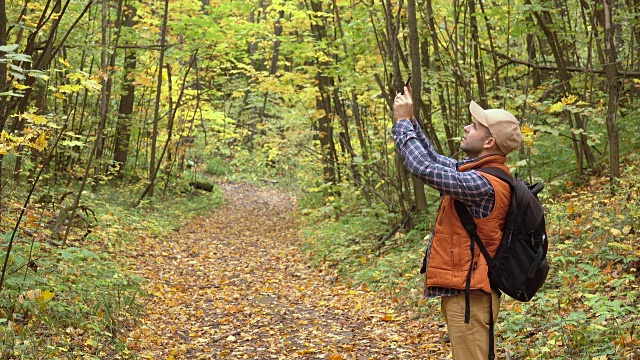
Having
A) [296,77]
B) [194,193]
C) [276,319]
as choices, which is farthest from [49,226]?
[194,193]

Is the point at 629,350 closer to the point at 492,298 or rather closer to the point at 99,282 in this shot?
the point at 492,298

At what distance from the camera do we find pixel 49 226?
31.6 ft

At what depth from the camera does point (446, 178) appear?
285 centimetres

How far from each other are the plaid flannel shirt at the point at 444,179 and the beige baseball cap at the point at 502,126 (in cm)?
24

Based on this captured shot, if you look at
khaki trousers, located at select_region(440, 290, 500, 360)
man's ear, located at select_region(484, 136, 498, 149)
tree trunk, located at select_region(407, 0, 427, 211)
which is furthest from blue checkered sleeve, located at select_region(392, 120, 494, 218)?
tree trunk, located at select_region(407, 0, 427, 211)

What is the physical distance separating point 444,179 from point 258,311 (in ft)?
18.3

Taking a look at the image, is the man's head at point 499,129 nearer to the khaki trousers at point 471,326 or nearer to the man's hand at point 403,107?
the man's hand at point 403,107

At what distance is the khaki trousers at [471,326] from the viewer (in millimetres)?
2975

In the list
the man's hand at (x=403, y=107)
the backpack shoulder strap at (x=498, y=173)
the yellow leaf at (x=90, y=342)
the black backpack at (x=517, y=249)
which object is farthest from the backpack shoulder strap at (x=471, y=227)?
the yellow leaf at (x=90, y=342)

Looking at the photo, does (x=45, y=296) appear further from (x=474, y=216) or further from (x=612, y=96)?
(x=612, y=96)

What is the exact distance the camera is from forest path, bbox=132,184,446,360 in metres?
6.13

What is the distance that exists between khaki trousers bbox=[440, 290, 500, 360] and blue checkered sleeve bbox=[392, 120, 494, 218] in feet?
1.48

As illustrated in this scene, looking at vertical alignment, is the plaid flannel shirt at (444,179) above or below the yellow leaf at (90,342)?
above

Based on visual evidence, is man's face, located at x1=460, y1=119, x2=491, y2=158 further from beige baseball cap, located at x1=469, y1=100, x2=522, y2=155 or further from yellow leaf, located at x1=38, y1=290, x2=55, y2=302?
yellow leaf, located at x1=38, y1=290, x2=55, y2=302
